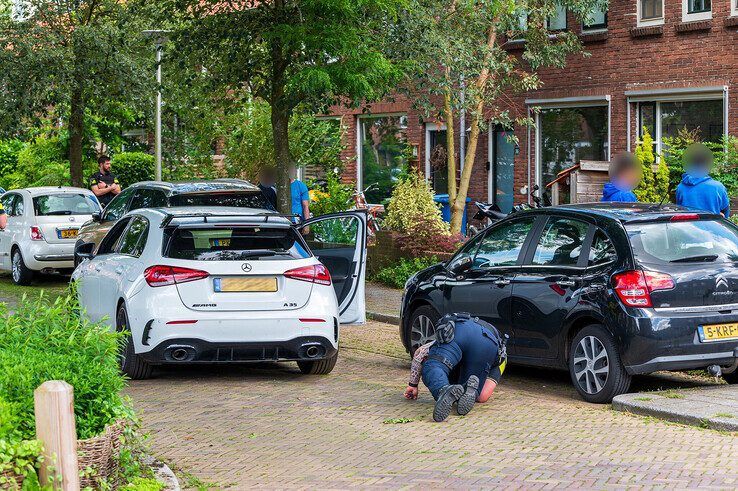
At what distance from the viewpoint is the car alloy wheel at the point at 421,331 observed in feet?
38.4

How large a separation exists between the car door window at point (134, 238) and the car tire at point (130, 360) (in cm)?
62

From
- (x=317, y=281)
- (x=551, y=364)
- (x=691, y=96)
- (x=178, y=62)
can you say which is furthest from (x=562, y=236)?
(x=691, y=96)

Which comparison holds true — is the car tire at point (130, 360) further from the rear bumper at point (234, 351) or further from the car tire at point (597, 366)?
the car tire at point (597, 366)

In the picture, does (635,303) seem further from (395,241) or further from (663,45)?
(663,45)

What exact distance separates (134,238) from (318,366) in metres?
2.14

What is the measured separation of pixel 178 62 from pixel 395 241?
447 centimetres

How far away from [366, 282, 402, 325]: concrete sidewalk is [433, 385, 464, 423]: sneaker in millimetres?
6506

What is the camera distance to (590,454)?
788 centimetres

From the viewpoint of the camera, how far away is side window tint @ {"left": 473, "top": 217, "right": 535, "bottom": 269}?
10.9 m

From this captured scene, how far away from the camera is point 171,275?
10.5 m

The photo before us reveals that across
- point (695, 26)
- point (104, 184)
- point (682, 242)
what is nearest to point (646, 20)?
point (695, 26)

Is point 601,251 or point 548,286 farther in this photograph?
point 548,286

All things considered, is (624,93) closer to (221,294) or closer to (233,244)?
(233,244)

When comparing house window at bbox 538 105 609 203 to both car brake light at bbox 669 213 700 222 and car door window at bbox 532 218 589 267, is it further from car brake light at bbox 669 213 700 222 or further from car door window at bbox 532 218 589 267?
car brake light at bbox 669 213 700 222
